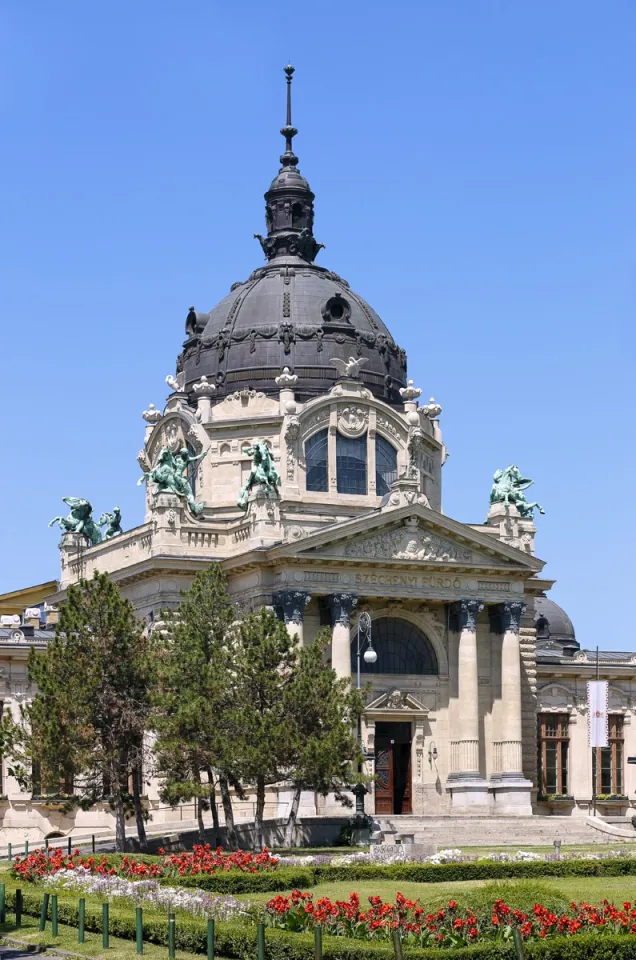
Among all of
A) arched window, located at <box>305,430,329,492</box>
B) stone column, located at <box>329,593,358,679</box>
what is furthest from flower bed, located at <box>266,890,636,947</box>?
arched window, located at <box>305,430,329,492</box>

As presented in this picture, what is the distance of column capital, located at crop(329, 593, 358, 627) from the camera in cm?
7894

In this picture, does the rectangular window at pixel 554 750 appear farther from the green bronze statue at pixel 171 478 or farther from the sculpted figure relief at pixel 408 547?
the green bronze statue at pixel 171 478

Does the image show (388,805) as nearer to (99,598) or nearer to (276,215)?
(99,598)

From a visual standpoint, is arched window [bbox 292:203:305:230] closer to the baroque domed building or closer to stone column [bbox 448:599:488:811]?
the baroque domed building

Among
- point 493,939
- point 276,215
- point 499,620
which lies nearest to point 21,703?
point 499,620

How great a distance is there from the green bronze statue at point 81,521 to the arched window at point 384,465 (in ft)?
47.0

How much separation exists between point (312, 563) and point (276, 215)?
2561 cm

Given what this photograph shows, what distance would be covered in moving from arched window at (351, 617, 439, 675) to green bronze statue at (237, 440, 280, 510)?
750 cm

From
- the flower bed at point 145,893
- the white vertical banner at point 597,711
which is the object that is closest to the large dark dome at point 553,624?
the white vertical banner at point 597,711

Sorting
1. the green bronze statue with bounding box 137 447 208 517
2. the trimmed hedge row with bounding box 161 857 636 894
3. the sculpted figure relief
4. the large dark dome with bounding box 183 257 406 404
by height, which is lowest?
the trimmed hedge row with bounding box 161 857 636 894

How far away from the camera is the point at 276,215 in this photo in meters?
97.6

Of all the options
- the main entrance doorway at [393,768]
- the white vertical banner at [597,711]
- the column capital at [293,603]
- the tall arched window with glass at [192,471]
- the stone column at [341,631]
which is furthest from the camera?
the tall arched window with glass at [192,471]

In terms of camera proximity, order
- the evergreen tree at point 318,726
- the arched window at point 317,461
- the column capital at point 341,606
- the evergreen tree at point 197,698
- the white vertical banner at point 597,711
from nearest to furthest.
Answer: the evergreen tree at point 197,698 → the evergreen tree at point 318,726 → the column capital at point 341,606 → the white vertical banner at point 597,711 → the arched window at point 317,461

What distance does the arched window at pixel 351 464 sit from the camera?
88.1m
